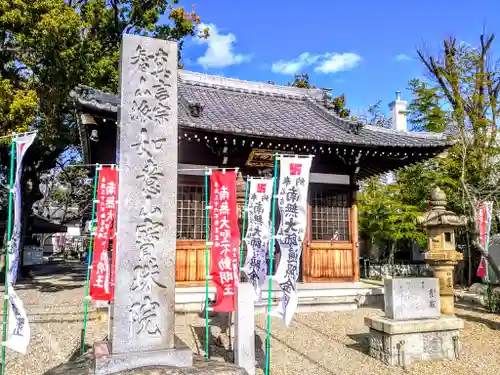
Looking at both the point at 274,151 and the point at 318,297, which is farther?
the point at 274,151

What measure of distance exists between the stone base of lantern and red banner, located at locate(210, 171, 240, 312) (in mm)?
2396

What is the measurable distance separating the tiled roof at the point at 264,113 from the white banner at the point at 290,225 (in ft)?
11.7

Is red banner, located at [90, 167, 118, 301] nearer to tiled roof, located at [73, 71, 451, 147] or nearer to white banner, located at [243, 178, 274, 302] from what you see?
tiled roof, located at [73, 71, 451, 147]

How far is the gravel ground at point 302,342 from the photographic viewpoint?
19.3ft


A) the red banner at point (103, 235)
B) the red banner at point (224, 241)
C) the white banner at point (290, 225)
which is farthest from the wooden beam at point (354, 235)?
the red banner at point (103, 235)

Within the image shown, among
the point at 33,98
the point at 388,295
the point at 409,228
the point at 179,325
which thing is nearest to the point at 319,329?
the point at 388,295

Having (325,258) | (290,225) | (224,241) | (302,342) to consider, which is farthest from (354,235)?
(290,225)

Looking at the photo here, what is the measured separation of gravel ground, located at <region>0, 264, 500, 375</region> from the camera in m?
5.88

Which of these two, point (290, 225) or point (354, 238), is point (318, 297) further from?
point (290, 225)

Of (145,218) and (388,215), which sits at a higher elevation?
(388,215)

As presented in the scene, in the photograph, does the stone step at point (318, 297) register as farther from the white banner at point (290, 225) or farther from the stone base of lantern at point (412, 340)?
the white banner at point (290, 225)

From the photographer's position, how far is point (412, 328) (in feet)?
20.3

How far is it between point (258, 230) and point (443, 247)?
4312 millimetres

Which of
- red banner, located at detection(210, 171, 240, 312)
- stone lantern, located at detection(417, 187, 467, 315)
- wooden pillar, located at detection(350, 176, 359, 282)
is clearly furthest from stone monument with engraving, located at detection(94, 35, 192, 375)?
wooden pillar, located at detection(350, 176, 359, 282)
